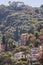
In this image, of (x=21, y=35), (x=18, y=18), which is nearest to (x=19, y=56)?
(x=21, y=35)

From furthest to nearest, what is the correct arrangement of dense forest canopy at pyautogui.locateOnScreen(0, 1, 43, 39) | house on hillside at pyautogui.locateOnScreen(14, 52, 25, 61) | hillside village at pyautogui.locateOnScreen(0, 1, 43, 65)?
dense forest canopy at pyautogui.locateOnScreen(0, 1, 43, 39)
house on hillside at pyautogui.locateOnScreen(14, 52, 25, 61)
hillside village at pyautogui.locateOnScreen(0, 1, 43, 65)

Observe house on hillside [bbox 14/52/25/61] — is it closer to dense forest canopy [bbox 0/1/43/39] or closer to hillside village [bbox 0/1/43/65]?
hillside village [bbox 0/1/43/65]

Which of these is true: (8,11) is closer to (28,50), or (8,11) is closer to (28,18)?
(28,18)

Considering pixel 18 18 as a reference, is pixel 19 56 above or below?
above

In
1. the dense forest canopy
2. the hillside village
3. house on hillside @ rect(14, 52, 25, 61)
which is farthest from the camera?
the dense forest canopy

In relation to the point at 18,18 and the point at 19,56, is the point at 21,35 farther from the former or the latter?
the point at 18,18

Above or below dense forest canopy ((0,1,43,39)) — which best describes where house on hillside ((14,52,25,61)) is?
above

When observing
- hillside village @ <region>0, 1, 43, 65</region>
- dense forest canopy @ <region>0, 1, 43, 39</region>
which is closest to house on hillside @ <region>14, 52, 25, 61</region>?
hillside village @ <region>0, 1, 43, 65</region>

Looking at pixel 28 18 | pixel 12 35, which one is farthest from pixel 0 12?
pixel 12 35
